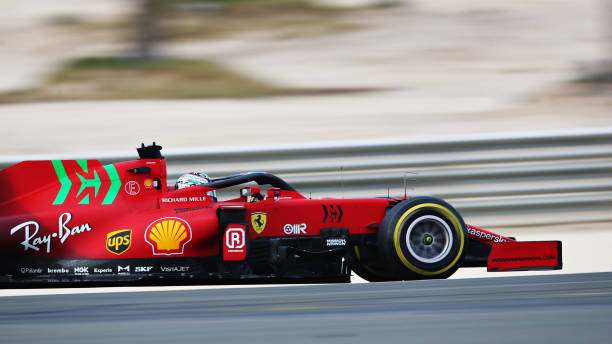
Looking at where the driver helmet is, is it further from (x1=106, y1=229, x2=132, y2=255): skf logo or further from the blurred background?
the blurred background

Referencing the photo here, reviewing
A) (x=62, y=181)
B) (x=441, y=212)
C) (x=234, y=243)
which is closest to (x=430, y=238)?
(x=441, y=212)

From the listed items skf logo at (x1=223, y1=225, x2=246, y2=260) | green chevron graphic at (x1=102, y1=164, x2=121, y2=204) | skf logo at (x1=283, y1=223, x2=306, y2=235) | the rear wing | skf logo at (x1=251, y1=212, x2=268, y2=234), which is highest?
green chevron graphic at (x1=102, y1=164, x2=121, y2=204)

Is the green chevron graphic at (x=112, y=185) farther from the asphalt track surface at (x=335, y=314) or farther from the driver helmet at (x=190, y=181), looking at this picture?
the asphalt track surface at (x=335, y=314)

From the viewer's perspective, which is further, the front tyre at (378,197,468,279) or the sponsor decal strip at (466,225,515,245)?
the sponsor decal strip at (466,225,515,245)

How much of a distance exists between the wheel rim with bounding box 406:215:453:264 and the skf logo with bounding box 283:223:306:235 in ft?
2.66

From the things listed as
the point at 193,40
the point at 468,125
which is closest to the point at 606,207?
the point at 468,125

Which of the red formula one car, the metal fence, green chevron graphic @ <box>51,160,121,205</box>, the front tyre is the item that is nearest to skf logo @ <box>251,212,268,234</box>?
the red formula one car

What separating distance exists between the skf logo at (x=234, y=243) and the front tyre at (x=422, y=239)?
1.06 m

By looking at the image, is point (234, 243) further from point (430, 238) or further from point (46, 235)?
point (430, 238)

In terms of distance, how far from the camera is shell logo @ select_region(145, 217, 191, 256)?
684cm

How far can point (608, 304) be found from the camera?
5801 mm

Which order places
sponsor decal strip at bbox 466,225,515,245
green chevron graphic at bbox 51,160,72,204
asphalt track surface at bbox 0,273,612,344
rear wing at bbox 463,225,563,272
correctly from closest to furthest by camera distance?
1. asphalt track surface at bbox 0,273,612,344
2. green chevron graphic at bbox 51,160,72,204
3. rear wing at bbox 463,225,563,272
4. sponsor decal strip at bbox 466,225,515,245

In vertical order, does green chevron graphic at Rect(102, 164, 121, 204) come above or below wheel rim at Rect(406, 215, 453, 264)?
above

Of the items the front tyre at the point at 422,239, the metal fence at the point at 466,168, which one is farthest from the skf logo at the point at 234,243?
the metal fence at the point at 466,168
